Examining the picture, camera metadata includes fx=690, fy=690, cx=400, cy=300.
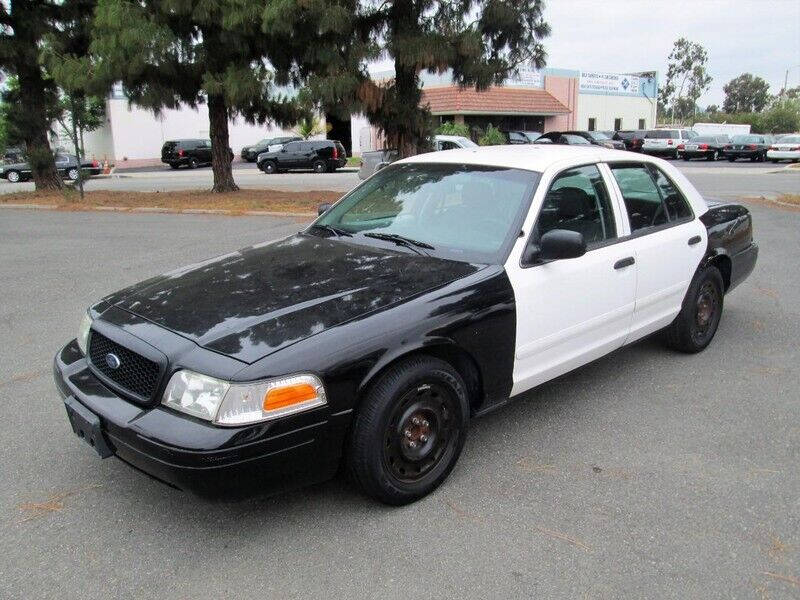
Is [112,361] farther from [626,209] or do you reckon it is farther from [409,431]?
[626,209]

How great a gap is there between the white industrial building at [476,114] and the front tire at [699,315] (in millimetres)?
32561

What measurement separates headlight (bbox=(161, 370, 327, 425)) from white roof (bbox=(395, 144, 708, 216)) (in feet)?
6.69

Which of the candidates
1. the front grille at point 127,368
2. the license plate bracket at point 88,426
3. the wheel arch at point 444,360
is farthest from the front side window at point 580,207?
the license plate bracket at point 88,426

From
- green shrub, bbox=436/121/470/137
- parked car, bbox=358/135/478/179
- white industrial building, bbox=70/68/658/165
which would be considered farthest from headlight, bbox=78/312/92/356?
white industrial building, bbox=70/68/658/165

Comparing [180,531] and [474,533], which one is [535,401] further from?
[180,531]

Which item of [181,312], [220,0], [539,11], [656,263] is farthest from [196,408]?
[539,11]

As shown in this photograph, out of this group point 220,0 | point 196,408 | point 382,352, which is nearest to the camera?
point 196,408

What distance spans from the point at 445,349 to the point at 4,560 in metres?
2.07

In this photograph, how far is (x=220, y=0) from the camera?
41.4ft

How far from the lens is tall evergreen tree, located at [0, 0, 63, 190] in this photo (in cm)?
1612

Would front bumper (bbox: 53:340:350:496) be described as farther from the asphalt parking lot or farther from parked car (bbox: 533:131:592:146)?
parked car (bbox: 533:131:592:146)

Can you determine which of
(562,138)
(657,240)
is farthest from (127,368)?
(562,138)

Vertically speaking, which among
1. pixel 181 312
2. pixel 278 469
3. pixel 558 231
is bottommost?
pixel 278 469

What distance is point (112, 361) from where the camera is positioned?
3082 mm
